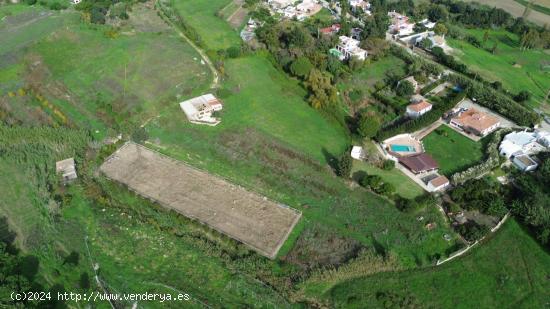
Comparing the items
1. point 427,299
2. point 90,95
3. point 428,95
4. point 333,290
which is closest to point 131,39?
point 90,95

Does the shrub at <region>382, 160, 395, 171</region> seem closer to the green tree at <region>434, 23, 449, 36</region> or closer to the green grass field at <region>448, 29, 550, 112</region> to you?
the green grass field at <region>448, 29, 550, 112</region>

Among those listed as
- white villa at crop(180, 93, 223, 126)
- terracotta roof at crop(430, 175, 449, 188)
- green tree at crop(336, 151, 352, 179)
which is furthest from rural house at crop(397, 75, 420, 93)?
white villa at crop(180, 93, 223, 126)

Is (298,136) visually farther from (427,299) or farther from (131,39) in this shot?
(131,39)

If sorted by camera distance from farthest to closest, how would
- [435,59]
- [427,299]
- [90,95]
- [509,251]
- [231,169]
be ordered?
[435,59]
[90,95]
[231,169]
[509,251]
[427,299]

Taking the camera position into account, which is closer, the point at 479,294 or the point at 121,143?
the point at 479,294

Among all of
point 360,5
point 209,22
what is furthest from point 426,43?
point 209,22

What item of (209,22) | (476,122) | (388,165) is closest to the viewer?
(388,165)

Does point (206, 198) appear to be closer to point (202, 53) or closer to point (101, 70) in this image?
point (101, 70)
